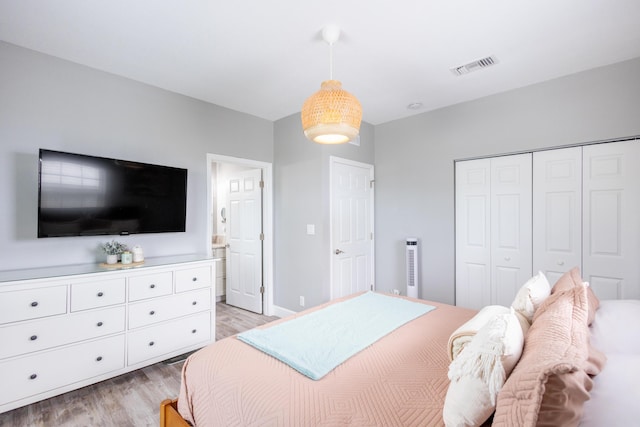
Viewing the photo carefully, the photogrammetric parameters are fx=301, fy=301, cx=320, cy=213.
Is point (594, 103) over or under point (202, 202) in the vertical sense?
over

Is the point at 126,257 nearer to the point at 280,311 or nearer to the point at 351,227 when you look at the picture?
the point at 280,311

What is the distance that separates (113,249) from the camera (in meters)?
2.62

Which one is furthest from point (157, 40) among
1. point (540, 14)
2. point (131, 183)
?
point (540, 14)

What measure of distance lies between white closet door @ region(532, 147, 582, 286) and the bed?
4.29ft

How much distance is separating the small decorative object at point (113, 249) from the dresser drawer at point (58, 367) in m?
0.64

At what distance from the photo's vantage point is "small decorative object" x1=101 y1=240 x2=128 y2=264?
2.56 meters

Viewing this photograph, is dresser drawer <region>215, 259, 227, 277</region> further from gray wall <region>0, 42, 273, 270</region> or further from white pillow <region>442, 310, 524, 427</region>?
white pillow <region>442, 310, 524, 427</region>

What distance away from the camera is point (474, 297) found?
11.1 feet

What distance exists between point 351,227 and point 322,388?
109 inches

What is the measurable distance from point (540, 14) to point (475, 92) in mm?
1240

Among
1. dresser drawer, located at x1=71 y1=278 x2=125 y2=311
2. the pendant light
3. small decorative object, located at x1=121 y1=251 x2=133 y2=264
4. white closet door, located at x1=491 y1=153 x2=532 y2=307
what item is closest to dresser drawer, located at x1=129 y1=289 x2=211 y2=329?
dresser drawer, located at x1=71 y1=278 x2=125 y2=311

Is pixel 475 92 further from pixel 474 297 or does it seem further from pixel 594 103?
pixel 474 297

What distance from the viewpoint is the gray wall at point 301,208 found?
357 centimetres

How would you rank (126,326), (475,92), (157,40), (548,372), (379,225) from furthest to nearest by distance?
(379,225)
(475,92)
(126,326)
(157,40)
(548,372)
